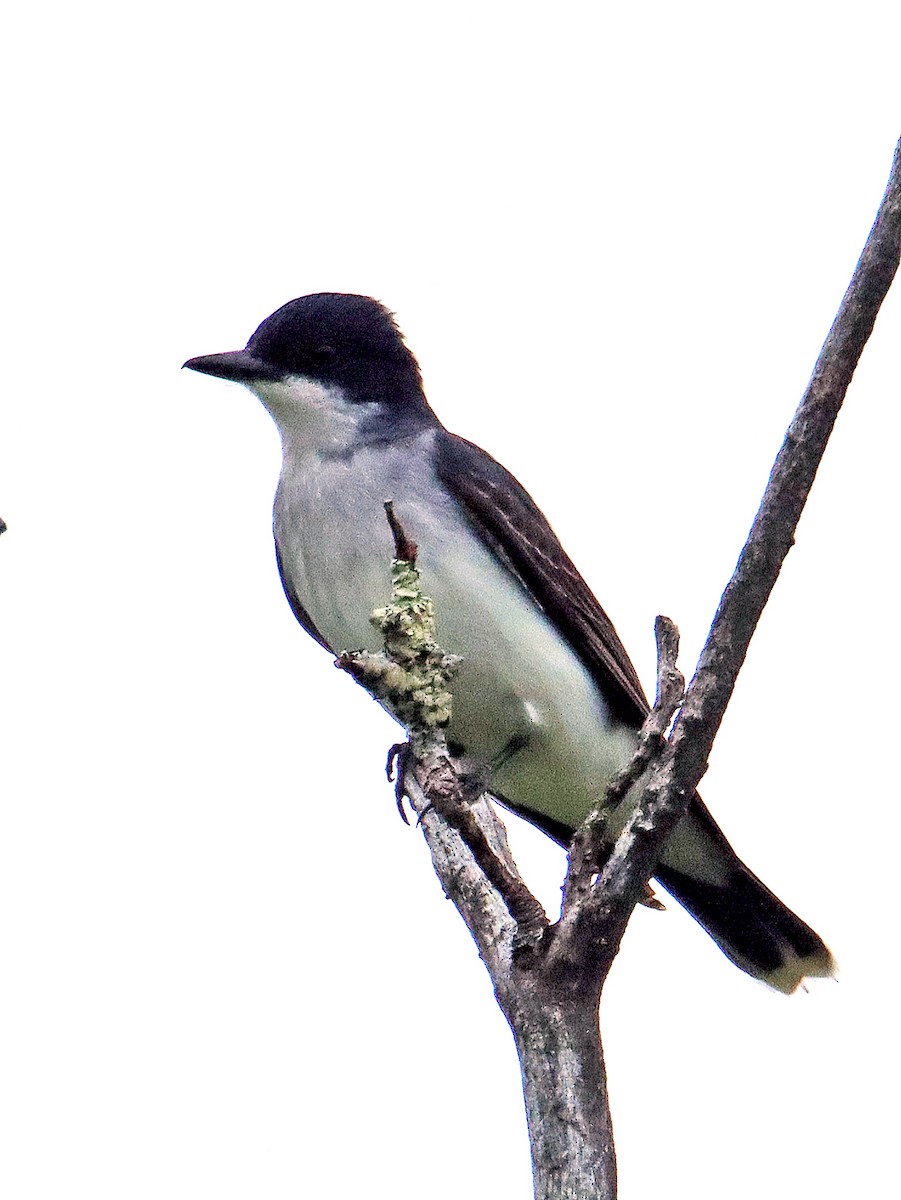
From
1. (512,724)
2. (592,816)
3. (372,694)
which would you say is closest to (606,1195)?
(592,816)

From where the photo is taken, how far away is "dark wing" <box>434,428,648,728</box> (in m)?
6.89

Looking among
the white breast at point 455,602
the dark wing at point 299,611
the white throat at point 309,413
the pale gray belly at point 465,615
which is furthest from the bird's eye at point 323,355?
the dark wing at point 299,611

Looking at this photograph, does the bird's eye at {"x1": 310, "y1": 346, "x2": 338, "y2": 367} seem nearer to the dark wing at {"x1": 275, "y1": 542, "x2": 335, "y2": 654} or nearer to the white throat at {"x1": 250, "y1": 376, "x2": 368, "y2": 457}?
the white throat at {"x1": 250, "y1": 376, "x2": 368, "y2": 457}

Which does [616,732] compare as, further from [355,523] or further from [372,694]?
[372,694]

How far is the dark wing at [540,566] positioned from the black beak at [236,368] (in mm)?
805

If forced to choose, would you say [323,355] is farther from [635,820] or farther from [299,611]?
[635,820]

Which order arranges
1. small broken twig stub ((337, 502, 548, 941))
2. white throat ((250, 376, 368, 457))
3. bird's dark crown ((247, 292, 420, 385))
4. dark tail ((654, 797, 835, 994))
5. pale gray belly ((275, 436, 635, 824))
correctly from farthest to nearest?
bird's dark crown ((247, 292, 420, 385))
white throat ((250, 376, 368, 457))
dark tail ((654, 797, 835, 994))
pale gray belly ((275, 436, 635, 824))
small broken twig stub ((337, 502, 548, 941))

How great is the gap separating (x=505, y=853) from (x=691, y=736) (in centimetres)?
182

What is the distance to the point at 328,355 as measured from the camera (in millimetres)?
7402

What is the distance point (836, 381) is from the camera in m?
4.11

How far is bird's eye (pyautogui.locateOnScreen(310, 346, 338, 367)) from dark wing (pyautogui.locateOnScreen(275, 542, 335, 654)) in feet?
2.82

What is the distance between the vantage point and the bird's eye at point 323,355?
7379mm

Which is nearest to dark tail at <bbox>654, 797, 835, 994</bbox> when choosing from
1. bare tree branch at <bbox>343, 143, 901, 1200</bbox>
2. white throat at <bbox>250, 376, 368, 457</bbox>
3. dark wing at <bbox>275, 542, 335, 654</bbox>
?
dark wing at <bbox>275, 542, 335, 654</bbox>

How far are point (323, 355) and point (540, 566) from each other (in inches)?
54.9
